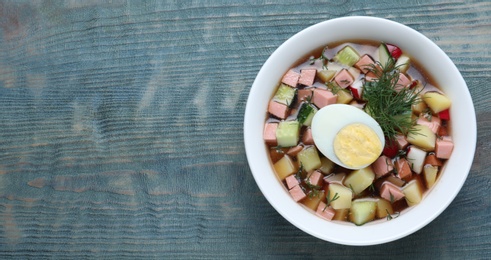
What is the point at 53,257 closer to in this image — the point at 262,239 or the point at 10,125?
the point at 10,125

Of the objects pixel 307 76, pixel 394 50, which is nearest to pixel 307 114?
pixel 307 76

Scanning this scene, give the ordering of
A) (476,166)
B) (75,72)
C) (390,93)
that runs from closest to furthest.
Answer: (390,93) → (476,166) → (75,72)

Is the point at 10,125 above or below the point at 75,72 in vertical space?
below

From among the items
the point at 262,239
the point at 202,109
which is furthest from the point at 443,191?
the point at 202,109

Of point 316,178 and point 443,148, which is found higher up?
point 443,148

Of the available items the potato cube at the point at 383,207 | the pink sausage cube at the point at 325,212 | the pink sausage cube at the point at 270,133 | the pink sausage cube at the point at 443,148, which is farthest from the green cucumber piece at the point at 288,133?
the pink sausage cube at the point at 443,148

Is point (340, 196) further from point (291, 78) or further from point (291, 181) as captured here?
point (291, 78)

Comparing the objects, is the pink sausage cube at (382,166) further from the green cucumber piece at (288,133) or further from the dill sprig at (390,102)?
the green cucumber piece at (288,133)
